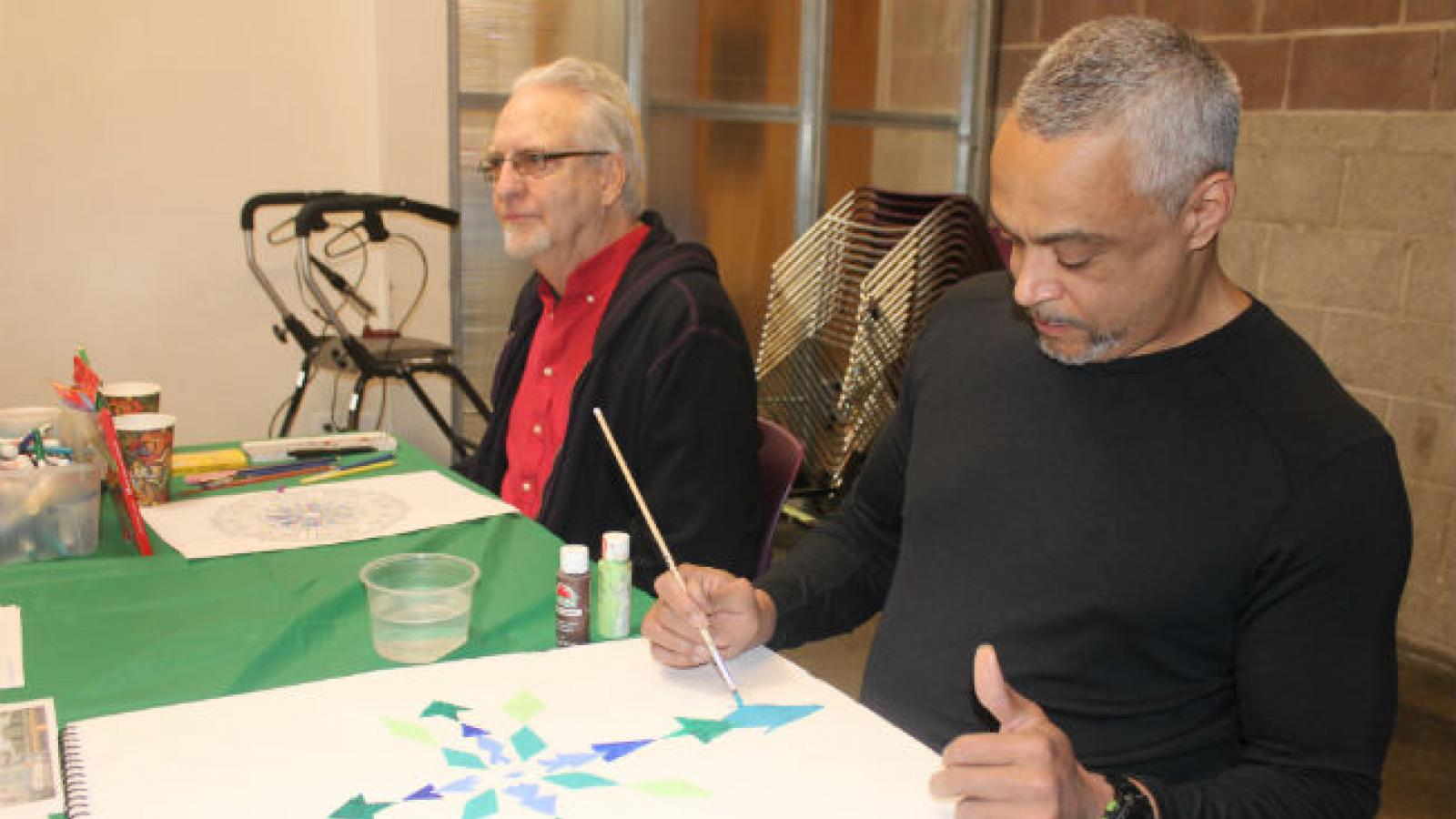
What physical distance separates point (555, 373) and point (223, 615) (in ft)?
2.96

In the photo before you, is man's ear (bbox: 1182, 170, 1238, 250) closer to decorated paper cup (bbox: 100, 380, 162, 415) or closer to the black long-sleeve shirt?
the black long-sleeve shirt

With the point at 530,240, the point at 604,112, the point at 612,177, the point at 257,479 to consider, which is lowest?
the point at 257,479

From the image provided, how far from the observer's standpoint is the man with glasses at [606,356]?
182 cm

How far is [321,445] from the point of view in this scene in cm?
202

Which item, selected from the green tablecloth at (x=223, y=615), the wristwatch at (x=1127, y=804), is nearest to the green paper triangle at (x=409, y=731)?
the green tablecloth at (x=223, y=615)

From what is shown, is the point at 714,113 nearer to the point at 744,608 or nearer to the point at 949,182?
the point at 949,182

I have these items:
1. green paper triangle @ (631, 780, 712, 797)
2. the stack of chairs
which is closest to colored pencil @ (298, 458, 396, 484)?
green paper triangle @ (631, 780, 712, 797)

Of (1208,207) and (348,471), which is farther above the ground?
(1208,207)

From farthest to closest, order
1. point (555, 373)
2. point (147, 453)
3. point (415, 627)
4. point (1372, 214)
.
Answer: point (1372, 214) < point (555, 373) < point (147, 453) < point (415, 627)

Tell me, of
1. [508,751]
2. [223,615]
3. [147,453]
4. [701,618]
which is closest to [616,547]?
[701,618]

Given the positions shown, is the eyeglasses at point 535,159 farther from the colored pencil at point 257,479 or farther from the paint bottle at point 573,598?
the paint bottle at point 573,598

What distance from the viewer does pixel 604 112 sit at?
217cm

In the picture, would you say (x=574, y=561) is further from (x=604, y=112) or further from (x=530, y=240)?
(x=604, y=112)

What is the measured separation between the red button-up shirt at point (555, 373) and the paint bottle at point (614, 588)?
812 mm
